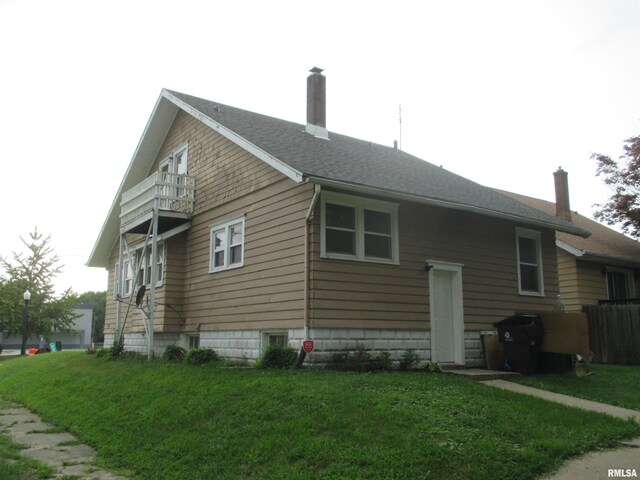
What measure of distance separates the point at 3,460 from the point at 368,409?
4796 mm

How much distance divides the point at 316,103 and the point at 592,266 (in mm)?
11207

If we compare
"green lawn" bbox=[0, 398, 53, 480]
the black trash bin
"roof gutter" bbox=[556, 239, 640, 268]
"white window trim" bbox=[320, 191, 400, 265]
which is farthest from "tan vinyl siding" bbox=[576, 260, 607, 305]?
"green lawn" bbox=[0, 398, 53, 480]

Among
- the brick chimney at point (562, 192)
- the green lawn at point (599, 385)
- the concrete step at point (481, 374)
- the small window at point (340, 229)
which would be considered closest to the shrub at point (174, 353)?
the small window at point (340, 229)

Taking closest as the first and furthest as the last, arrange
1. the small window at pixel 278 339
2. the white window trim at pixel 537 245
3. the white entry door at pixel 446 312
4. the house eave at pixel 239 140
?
the house eave at pixel 239 140, the small window at pixel 278 339, the white entry door at pixel 446 312, the white window trim at pixel 537 245

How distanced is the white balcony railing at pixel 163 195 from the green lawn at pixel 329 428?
6.11 m

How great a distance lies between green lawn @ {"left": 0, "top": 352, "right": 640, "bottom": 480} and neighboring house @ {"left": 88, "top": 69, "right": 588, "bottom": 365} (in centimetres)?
201

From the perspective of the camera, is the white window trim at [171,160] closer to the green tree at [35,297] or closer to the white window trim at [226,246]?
the white window trim at [226,246]

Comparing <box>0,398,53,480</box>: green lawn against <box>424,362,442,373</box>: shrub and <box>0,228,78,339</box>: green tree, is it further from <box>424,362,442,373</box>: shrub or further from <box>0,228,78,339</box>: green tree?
<box>0,228,78,339</box>: green tree

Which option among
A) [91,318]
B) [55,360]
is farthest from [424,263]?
[91,318]

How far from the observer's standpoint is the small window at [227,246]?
1423cm

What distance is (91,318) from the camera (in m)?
63.7

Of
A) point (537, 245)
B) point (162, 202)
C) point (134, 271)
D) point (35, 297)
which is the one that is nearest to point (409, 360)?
point (537, 245)

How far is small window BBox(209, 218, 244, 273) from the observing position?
14227 mm

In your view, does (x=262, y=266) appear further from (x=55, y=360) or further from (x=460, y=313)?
(x=55, y=360)
